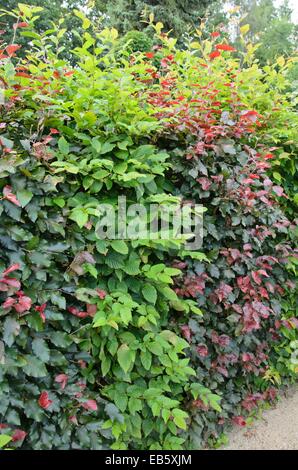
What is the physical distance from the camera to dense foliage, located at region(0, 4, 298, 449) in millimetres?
1688

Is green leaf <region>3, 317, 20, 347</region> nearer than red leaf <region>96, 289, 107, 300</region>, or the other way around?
green leaf <region>3, 317, 20, 347</region>

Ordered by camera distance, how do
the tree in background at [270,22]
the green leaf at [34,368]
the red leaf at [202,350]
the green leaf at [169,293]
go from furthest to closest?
1. the tree in background at [270,22]
2. the red leaf at [202,350]
3. the green leaf at [169,293]
4. the green leaf at [34,368]

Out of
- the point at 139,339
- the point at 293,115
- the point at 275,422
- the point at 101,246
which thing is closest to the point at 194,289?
the point at 139,339

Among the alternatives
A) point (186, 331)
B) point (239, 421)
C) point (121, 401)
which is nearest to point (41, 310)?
point (121, 401)

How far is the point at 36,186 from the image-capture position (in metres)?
1.71

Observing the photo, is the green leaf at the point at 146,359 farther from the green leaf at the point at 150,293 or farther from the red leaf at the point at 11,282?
the red leaf at the point at 11,282

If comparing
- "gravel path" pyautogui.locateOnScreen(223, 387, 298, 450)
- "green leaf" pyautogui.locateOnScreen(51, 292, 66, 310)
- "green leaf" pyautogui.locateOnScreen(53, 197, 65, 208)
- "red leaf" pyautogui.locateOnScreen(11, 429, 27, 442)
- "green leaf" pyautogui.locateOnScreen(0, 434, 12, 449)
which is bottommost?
"gravel path" pyautogui.locateOnScreen(223, 387, 298, 450)

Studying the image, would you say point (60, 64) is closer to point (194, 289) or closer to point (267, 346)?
point (194, 289)

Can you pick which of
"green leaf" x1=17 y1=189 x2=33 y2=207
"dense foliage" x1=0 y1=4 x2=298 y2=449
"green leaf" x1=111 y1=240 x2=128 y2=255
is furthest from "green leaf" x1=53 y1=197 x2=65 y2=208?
"green leaf" x1=111 y1=240 x2=128 y2=255

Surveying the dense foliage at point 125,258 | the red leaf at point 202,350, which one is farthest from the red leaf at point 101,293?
the red leaf at point 202,350

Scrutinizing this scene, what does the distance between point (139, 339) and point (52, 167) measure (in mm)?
959

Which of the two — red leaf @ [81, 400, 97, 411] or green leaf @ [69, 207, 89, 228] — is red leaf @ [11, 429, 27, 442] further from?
green leaf @ [69, 207, 89, 228]

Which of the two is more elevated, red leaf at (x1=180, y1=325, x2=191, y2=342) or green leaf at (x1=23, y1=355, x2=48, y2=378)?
green leaf at (x1=23, y1=355, x2=48, y2=378)

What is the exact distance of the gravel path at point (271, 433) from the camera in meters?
2.51
